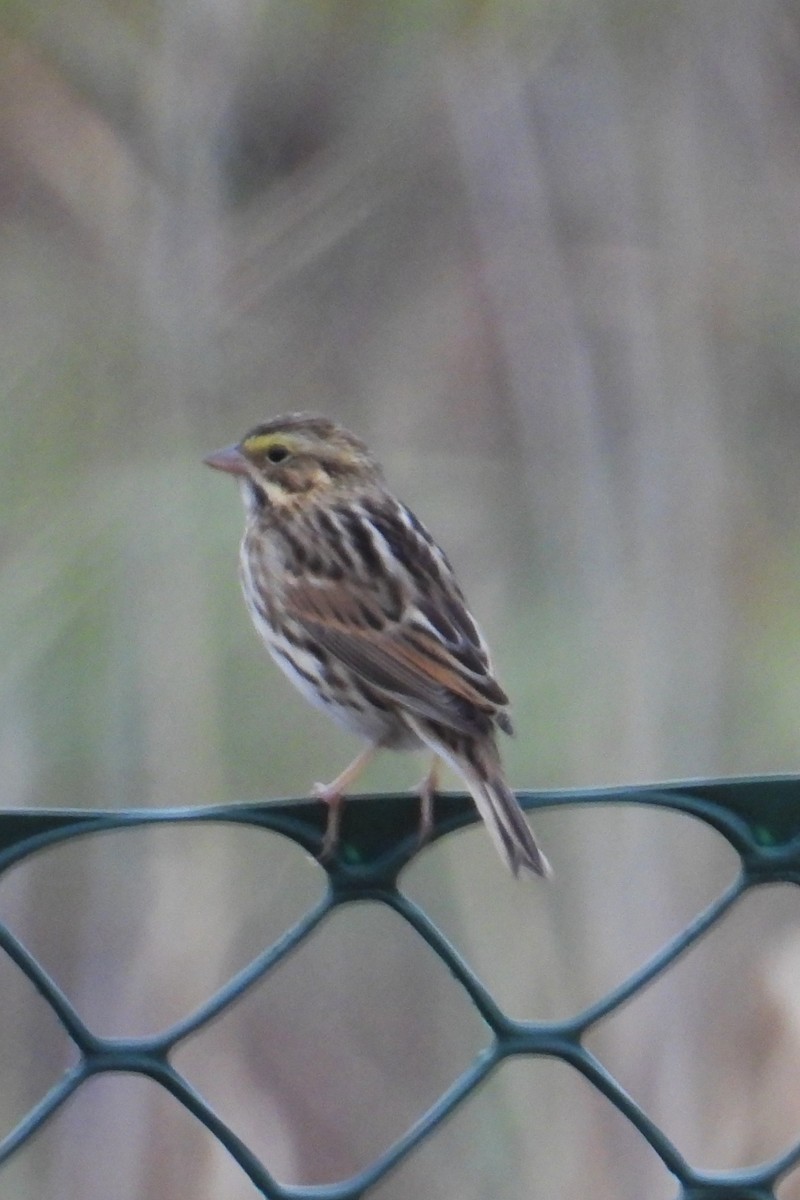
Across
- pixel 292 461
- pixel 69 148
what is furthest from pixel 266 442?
pixel 69 148

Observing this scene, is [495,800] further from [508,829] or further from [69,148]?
[69,148]

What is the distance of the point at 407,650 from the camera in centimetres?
294

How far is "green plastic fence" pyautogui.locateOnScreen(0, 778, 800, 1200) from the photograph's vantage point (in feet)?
5.88

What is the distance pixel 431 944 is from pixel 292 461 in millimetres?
1785

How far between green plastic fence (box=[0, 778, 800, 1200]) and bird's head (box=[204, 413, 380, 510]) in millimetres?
1655

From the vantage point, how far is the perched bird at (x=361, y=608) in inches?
109

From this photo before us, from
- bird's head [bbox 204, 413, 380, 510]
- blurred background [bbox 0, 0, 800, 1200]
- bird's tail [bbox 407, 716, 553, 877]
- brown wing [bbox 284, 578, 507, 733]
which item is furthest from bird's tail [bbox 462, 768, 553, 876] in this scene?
blurred background [bbox 0, 0, 800, 1200]

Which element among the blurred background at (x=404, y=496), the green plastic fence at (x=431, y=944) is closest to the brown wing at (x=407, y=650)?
the green plastic fence at (x=431, y=944)

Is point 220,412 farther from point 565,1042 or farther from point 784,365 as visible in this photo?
point 565,1042

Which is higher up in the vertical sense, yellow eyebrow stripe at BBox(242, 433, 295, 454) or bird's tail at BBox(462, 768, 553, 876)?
yellow eyebrow stripe at BBox(242, 433, 295, 454)

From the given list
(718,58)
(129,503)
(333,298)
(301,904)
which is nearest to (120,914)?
(301,904)

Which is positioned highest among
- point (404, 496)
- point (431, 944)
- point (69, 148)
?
point (69, 148)

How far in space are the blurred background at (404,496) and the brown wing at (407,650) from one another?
0.97 metres

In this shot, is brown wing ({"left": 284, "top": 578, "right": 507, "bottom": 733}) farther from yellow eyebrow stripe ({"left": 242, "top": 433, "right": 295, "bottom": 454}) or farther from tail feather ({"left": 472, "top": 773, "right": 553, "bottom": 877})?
yellow eyebrow stripe ({"left": 242, "top": 433, "right": 295, "bottom": 454})
